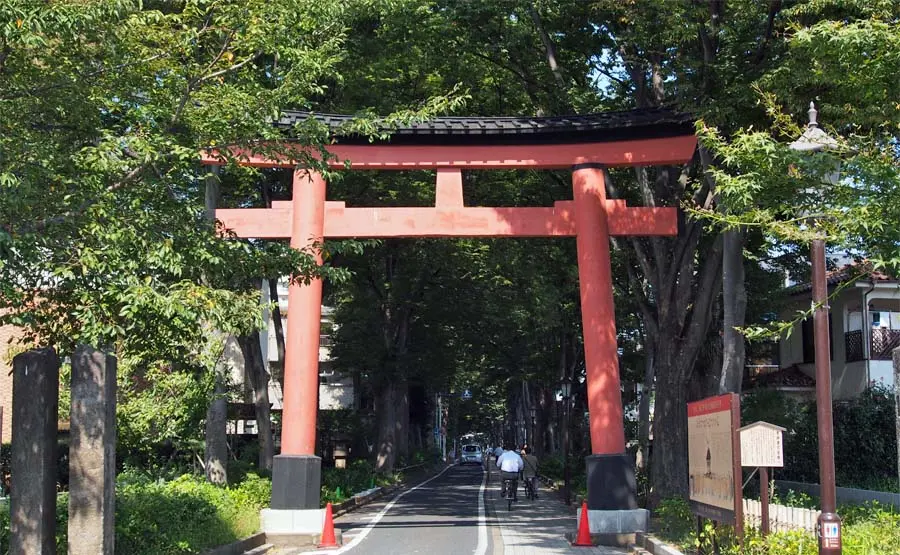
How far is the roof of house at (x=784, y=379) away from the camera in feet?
117

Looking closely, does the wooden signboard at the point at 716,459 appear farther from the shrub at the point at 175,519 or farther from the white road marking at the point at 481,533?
the shrub at the point at 175,519

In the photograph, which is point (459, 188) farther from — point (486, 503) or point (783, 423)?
point (486, 503)

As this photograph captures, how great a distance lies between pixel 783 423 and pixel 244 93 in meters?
21.1

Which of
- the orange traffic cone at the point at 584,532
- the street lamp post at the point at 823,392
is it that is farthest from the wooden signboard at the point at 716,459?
the orange traffic cone at the point at 584,532

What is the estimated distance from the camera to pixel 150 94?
11.2m

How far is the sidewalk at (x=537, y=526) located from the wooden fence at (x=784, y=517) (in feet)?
13.6

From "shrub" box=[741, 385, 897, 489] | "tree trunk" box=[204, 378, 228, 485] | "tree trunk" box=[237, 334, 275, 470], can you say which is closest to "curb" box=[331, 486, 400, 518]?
"tree trunk" box=[237, 334, 275, 470]

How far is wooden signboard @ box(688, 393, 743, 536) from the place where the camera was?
40.0ft

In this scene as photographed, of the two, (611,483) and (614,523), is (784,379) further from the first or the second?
(614,523)

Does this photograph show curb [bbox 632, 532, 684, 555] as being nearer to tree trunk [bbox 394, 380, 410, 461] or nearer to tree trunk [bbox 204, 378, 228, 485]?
tree trunk [bbox 204, 378, 228, 485]

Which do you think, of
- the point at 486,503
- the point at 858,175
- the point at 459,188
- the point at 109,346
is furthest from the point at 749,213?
the point at 486,503

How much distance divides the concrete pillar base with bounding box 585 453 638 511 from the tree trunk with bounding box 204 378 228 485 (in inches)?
315

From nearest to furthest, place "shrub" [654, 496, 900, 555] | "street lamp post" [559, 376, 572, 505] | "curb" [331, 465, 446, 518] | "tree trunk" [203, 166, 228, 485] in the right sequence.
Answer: "shrub" [654, 496, 900, 555], "tree trunk" [203, 166, 228, 485], "curb" [331, 465, 446, 518], "street lamp post" [559, 376, 572, 505]

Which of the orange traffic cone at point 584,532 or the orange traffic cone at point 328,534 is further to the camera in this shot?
the orange traffic cone at point 584,532
